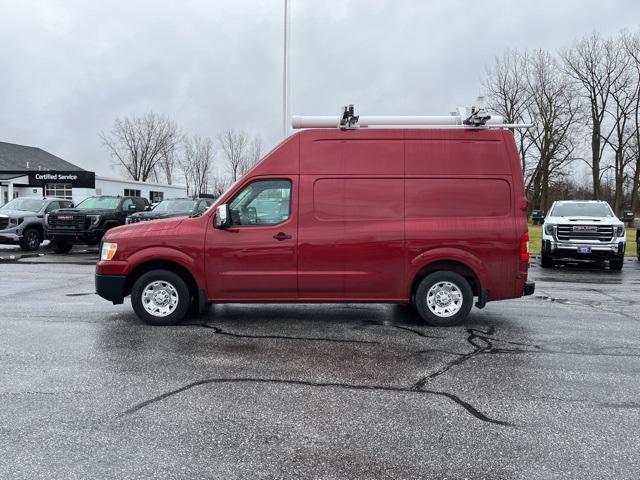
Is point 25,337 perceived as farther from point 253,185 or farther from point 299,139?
point 299,139

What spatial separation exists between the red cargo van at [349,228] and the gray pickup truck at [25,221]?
14125 mm

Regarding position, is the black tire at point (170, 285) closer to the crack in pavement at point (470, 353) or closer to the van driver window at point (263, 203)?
the van driver window at point (263, 203)

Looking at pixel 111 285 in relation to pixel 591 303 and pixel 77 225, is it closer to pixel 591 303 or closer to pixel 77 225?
pixel 591 303

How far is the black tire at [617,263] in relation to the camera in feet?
48.3

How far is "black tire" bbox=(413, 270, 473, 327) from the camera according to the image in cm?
682

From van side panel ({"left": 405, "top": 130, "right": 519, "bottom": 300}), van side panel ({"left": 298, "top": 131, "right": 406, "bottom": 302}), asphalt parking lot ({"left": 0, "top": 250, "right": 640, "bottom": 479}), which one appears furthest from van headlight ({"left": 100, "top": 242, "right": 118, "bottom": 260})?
van side panel ({"left": 405, "top": 130, "right": 519, "bottom": 300})

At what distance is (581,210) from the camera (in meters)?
15.8

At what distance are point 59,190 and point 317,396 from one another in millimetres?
39880

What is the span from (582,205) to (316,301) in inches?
491

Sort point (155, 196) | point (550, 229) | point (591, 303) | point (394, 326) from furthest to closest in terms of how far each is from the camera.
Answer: point (155, 196) → point (550, 229) → point (591, 303) → point (394, 326)

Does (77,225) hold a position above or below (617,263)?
above

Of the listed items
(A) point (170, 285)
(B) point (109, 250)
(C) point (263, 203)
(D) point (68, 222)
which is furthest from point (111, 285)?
(D) point (68, 222)

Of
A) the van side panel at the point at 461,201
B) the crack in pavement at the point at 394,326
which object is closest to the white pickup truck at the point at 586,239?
the van side panel at the point at 461,201

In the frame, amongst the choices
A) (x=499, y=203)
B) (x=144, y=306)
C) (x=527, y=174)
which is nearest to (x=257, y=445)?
(x=144, y=306)
